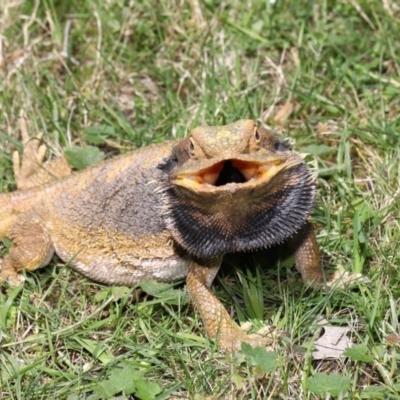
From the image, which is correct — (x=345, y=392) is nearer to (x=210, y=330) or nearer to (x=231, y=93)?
(x=210, y=330)

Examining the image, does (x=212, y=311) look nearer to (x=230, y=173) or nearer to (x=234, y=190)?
(x=230, y=173)

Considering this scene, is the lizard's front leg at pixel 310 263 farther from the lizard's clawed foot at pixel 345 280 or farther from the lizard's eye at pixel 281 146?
the lizard's eye at pixel 281 146

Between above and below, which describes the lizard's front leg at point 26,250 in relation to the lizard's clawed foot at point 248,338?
above

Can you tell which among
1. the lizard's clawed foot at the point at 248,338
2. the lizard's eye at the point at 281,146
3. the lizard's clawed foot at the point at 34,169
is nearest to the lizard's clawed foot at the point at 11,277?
the lizard's clawed foot at the point at 34,169

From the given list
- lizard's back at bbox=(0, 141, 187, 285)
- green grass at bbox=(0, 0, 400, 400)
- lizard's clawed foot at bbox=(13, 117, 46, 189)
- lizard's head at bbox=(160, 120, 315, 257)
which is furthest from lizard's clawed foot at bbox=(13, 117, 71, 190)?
lizard's head at bbox=(160, 120, 315, 257)

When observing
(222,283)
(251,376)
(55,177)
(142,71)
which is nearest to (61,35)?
(142,71)
